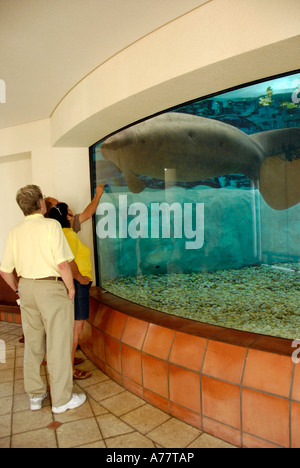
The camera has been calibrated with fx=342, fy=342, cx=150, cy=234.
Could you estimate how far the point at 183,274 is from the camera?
2.43 metres

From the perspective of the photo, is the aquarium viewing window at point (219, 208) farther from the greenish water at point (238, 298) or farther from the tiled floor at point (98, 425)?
the tiled floor at point (98, 425)

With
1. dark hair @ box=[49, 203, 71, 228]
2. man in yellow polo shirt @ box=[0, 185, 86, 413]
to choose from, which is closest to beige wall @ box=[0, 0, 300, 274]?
dark hair @ box=[49, 203, 71, 228]

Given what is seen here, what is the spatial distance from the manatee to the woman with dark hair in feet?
2.14

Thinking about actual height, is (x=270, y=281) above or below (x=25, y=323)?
above

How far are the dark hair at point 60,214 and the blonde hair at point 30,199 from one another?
0.25 meters

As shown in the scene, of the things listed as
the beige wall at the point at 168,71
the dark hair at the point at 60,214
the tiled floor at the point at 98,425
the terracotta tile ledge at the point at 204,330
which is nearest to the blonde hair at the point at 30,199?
the dark hair at the point at 60,214

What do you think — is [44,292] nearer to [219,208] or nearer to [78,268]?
[78,268]

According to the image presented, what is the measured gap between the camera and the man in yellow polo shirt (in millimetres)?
1964

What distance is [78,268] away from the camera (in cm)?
236

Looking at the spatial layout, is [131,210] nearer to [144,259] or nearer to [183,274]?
[144,259]

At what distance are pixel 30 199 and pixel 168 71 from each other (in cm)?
106

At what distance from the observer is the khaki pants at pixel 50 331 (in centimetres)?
197
